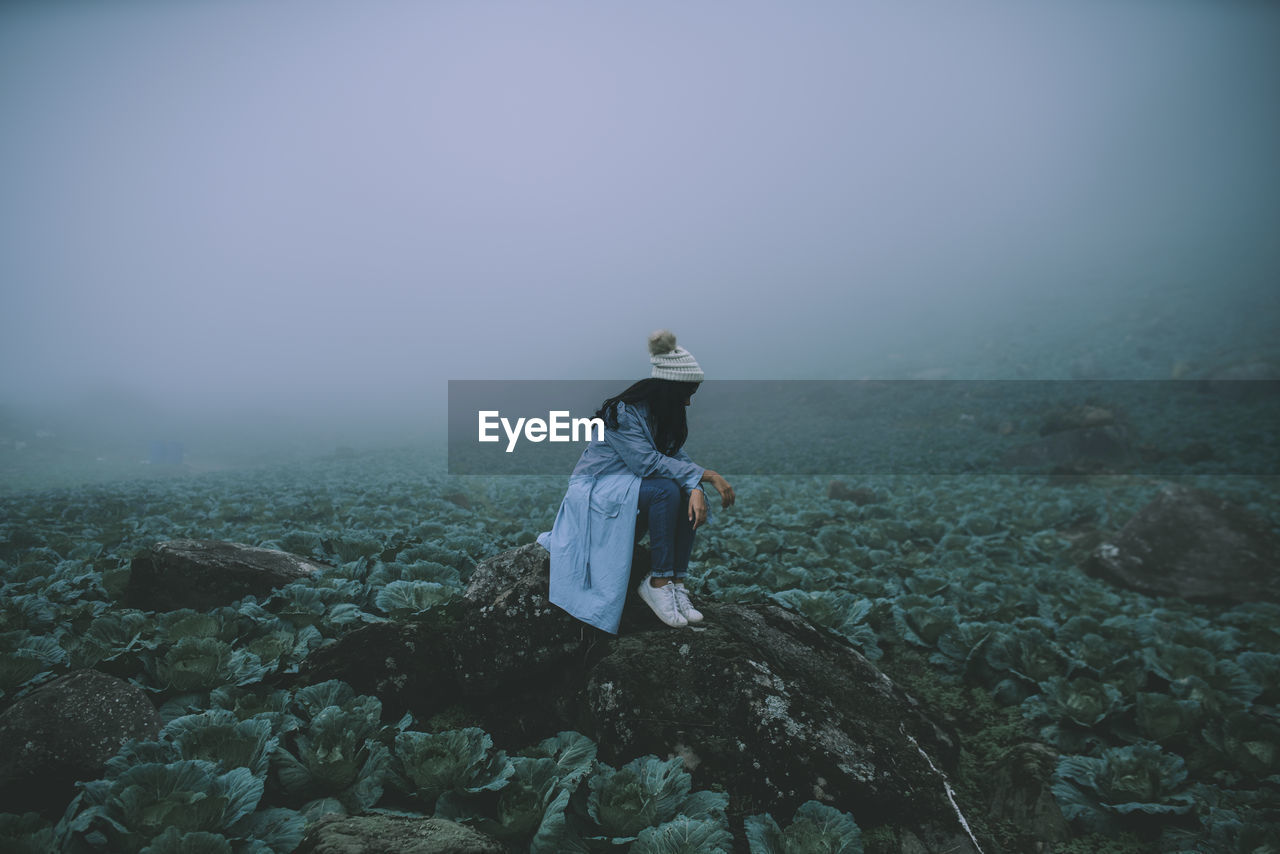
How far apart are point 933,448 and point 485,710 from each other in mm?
19995

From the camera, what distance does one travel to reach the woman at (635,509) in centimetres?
405

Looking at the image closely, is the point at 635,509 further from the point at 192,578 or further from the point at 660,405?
the point at 192,578

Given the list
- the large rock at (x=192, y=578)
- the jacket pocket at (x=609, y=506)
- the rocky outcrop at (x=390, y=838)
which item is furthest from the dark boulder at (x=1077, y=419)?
the large rock at (x=192, y=578)

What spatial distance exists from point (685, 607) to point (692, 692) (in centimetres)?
69

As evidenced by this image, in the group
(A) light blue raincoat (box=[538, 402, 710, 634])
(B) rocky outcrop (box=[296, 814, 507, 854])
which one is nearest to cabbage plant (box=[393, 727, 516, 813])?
(B) rocky outcrop (box=[296, 814, 507, 854])

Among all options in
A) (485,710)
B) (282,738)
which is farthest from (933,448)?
(282,738)

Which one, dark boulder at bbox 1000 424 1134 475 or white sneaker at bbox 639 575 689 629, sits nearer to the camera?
white sneaker at bbox 639 575 689 629

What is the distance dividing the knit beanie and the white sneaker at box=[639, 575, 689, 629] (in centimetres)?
158

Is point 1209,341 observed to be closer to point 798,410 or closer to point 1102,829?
point 798,410

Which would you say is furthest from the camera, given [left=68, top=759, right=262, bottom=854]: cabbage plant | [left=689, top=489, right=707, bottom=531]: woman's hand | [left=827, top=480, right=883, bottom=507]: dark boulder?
[left=827, top=480, right=883, bottom=507]: dark boulder

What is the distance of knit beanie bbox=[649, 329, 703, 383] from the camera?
4141mm

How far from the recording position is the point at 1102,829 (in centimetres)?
378

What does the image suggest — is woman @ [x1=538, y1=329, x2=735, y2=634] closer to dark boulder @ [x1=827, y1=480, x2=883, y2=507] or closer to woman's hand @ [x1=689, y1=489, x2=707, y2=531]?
woman's hand @ [x1=689, y1=489, x2=707, y2=531]

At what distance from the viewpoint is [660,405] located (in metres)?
4.27
